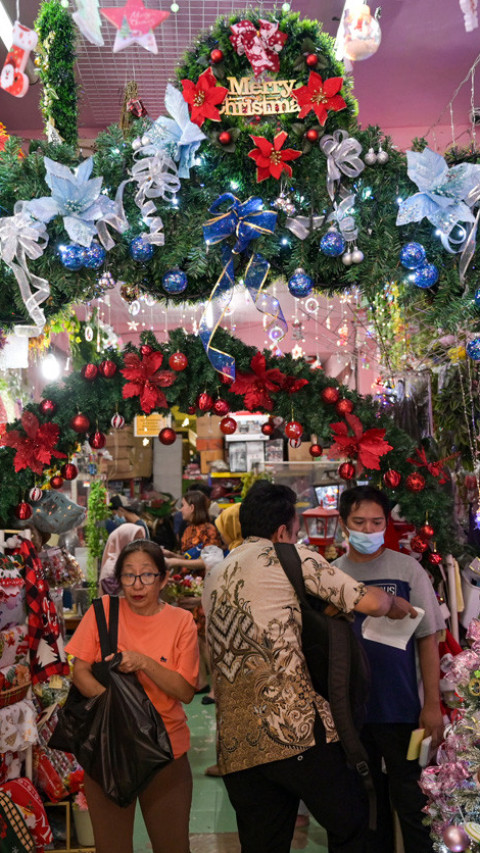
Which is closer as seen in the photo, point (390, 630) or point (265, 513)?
point (265, 513)

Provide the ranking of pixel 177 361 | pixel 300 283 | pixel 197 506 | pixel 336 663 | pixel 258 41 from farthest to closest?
pixel 197 506, pixel 177 361, pixel 300 283, pixel 258 41, pixel 336 663

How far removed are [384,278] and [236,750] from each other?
188cm

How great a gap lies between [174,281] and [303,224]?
1.91ft

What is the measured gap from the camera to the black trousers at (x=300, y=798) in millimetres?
2283

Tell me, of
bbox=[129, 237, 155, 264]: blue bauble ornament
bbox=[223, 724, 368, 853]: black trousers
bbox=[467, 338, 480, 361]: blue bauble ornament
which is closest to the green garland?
bbox=[129, 237, 155, 264]: blue bauble ornament

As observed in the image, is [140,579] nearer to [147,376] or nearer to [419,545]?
[147,376]

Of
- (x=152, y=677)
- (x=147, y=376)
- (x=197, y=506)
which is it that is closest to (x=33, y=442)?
(x=147, y=376)

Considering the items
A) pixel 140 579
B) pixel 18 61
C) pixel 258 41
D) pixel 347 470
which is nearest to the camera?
pixel 140 579

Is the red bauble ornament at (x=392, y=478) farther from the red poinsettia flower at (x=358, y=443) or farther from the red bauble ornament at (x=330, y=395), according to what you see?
the red bauble ornament at (x=330, y=395)

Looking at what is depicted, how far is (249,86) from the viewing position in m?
2.98

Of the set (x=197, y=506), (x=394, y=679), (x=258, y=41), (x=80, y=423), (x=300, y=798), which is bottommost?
(x=300, y=798)

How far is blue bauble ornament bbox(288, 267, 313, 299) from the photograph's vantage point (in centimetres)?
300

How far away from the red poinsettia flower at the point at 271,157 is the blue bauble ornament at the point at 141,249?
516 millimetres

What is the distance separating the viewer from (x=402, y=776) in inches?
112
